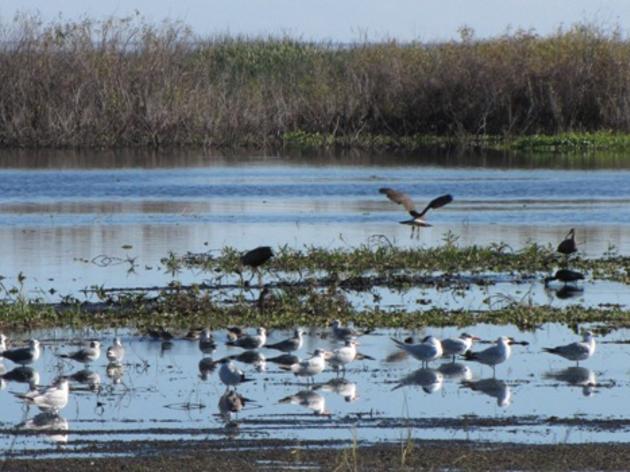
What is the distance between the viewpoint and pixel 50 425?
12258 mm

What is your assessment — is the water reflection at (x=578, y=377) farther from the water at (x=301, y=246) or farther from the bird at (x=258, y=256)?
the bird at (x=258, y=256)

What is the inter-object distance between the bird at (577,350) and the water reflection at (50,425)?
16.4ft

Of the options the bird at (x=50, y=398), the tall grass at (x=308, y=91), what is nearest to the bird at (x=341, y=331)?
the bird at (x=50, y=398)

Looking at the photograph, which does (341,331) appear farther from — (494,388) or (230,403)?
(230,403)

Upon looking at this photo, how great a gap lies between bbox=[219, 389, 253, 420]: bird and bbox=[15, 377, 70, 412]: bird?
1.31 metres

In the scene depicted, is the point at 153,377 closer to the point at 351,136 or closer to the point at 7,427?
the point at 7,427

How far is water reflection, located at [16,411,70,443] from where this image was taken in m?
11.8

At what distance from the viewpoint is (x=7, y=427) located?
12.2m

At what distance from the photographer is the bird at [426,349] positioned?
14.7 metres

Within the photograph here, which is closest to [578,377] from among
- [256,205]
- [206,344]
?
[206,344]

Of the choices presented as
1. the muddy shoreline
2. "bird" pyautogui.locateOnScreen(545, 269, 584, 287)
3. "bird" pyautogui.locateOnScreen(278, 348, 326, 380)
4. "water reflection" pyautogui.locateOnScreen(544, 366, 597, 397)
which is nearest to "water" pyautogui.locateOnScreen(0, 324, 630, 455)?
"water reflection" pyautogui.locateOnScreen(544, 366, 597, 397)

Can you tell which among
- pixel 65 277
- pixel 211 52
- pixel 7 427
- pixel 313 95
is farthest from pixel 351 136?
pixel 7 427

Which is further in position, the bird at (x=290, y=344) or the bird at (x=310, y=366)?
the bird at (x=290, y=344)

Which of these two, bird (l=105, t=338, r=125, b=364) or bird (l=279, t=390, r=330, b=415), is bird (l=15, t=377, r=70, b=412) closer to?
bird (l=279, t=390, r=330, b=415)
